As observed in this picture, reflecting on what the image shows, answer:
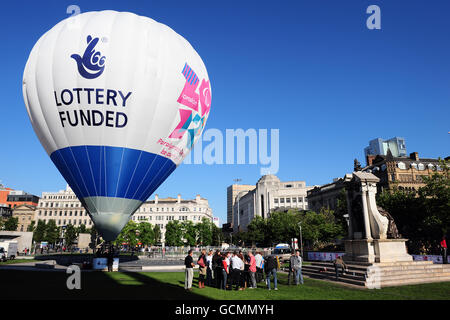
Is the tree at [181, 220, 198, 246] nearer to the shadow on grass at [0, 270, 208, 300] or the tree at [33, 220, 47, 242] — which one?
the tree at [33, 220, 47, 242]

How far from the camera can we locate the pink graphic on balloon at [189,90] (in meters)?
23.6

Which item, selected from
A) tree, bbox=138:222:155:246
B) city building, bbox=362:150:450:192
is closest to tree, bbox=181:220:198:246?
tree, bbox=138:222:155:246

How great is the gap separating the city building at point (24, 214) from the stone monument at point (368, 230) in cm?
14128

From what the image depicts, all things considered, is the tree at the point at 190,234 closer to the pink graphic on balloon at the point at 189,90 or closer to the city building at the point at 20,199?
the pink graphic on balloon at the point at 189,90

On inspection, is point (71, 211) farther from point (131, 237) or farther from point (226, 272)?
point (226, 272)

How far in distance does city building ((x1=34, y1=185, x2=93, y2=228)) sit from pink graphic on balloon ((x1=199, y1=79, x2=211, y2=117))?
117679 mm

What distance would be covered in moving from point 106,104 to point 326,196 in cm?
9383

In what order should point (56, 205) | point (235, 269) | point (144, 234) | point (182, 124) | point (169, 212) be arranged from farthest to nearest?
1. point (169, 212)
2. point (56, 205)
3. point (144, 234)
4. point (182, 124)
5. point (235, 269)

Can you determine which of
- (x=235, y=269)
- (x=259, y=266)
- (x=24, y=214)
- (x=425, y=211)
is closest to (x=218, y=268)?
(x=235, y=269)

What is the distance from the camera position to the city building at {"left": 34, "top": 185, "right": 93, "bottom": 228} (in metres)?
127

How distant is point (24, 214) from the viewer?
413ft

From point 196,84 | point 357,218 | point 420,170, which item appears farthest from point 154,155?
point 420,170

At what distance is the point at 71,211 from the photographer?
128 m

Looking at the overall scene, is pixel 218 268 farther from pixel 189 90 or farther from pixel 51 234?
pixel 51 234
